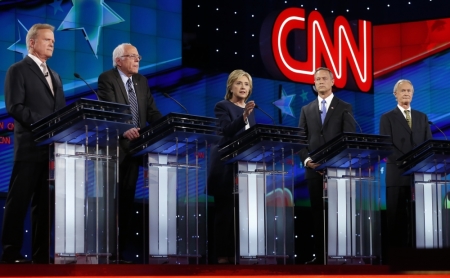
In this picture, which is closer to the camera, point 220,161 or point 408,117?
point 220,161

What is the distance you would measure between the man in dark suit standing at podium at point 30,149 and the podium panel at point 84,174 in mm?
131

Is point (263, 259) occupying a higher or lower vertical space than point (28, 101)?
lower

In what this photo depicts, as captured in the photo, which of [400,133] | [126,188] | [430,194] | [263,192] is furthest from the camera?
[400,133]

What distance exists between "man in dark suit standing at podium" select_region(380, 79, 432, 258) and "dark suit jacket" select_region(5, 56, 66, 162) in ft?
8.99

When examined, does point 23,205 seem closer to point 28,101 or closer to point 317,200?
point 28,101

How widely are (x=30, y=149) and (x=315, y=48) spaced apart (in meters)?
5.06

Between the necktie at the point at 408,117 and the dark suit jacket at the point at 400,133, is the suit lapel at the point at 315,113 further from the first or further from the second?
the necktie at the point at 408,117

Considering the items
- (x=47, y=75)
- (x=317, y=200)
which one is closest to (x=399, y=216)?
(x=317, y=200)

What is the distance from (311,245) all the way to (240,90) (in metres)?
3.65

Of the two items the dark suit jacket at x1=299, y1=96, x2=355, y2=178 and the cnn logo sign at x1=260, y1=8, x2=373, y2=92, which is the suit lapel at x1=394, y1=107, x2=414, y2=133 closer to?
the dark suit jacket at x1=299, y1=96, x2=355, y2=178

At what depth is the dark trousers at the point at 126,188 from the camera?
16.8ft

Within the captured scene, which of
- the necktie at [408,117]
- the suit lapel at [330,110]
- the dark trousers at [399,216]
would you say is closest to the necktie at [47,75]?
the suit lapel at [330,110]

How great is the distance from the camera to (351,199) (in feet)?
18.4

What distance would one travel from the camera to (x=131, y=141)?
5020mm
